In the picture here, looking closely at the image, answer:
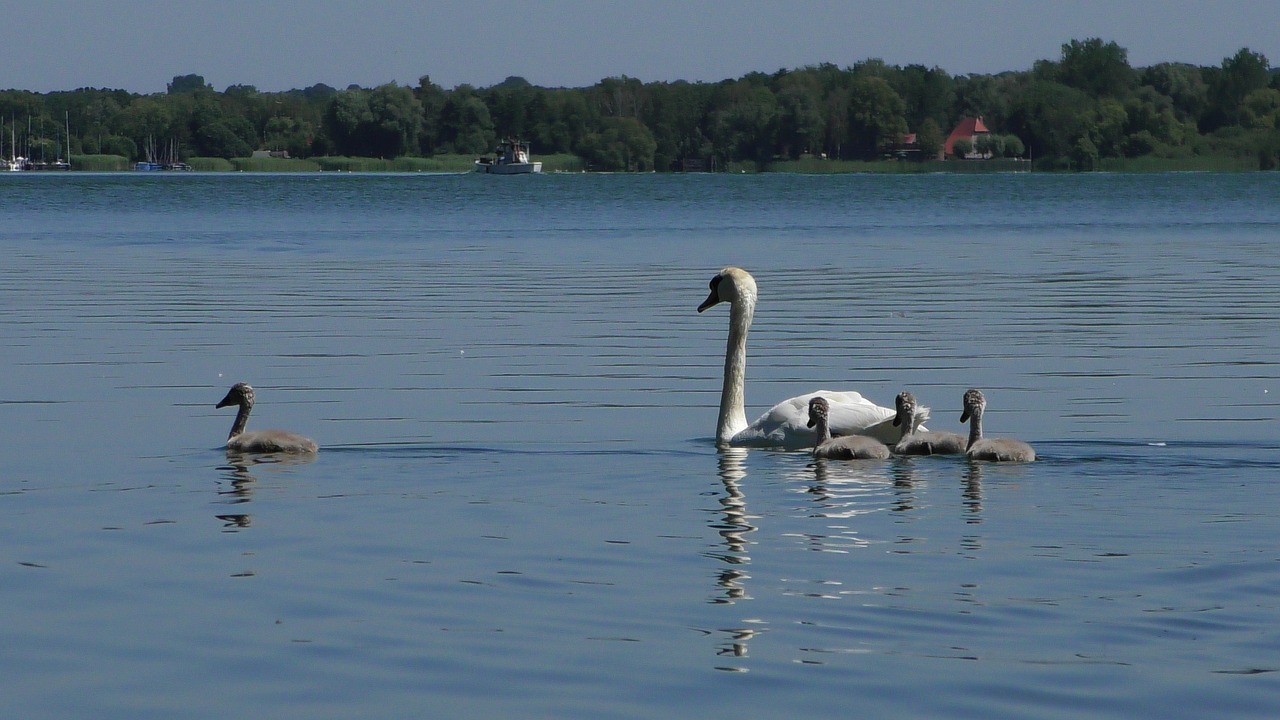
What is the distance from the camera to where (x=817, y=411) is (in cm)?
1284

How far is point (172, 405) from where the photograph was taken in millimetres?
16188

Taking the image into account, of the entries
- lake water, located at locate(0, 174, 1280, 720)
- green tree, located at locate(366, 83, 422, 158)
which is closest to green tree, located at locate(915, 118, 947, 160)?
green tree, located at locate(366, 83, 422, 158)

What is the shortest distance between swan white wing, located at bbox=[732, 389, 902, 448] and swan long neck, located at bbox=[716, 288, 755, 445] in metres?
0.36

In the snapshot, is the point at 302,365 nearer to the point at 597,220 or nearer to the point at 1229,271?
the point at 1229,271

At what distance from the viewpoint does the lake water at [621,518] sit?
24.1 ft

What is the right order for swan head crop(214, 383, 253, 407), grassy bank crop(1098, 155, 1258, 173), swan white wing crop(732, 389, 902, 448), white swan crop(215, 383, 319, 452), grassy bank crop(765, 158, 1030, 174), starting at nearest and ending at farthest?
white swan crop(215, 383, 319, 452) < swan white wing crop(732, 389, 902, 448) < swan head crop(214, 383, 253, 407) < grassy bank crop(1098, 155, 1258, 173) < grassy bank crop(765, 158, 1030, 174)

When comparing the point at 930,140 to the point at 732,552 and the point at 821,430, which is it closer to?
the point at 821,430

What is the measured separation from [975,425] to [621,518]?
10.8ft

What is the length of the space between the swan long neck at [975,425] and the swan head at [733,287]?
8.50 feet

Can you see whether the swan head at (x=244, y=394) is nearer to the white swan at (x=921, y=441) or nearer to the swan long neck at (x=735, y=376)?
the swan long neck at (x=735, y=376)

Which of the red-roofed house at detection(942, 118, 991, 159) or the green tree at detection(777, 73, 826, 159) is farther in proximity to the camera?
Answer: the red-roofed house at detection(942, 118, 991, 159)

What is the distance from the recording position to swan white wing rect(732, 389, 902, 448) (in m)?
13.2

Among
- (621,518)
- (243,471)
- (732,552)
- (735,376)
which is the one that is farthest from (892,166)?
(732,552)

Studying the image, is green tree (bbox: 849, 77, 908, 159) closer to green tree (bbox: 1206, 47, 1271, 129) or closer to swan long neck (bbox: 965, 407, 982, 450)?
green tree (bbox: 1206, 47, 1271, 129)
